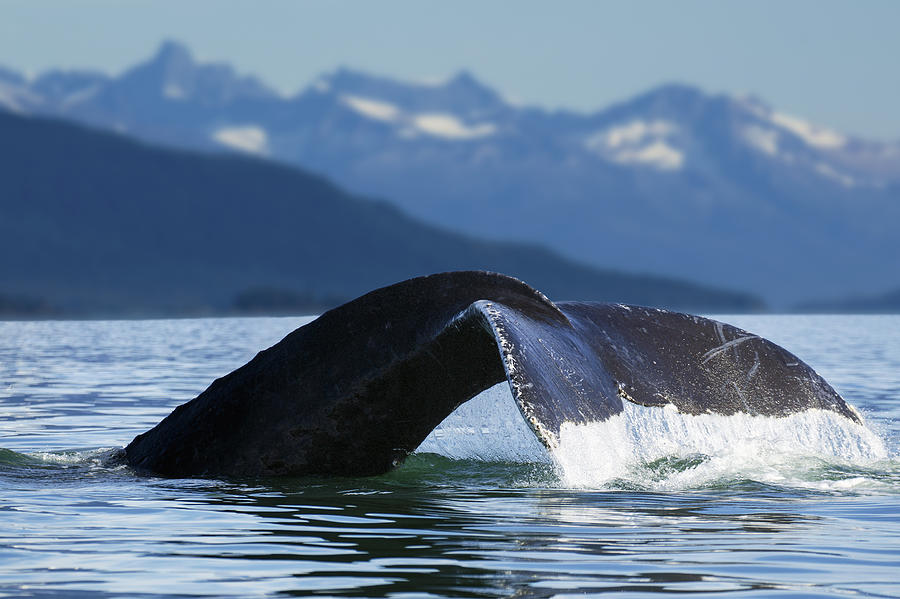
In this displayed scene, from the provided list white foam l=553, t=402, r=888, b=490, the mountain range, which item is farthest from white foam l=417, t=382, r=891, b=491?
the mountain range

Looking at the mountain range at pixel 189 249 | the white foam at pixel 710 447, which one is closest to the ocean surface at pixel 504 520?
the white foam at pixel 710 447

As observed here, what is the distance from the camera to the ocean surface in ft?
19.3

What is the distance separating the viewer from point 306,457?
7840 millimetres

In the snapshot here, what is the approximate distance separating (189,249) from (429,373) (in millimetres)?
180417

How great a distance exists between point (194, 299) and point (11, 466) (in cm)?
15933

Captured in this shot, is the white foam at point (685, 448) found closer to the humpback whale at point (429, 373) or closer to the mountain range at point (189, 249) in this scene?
the humpback whale at point (429, 373)

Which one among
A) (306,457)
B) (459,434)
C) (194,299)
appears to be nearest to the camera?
(306,457)

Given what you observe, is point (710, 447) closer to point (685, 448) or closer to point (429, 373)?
point (685, 448)

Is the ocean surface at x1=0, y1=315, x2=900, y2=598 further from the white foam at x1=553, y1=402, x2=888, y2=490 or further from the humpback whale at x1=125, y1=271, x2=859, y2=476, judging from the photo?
the humpback whale at x1=125, y1=271, x2=859, y2=476

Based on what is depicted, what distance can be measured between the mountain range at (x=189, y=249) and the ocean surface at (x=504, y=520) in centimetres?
14675

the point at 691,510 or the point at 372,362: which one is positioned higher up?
the point at 372,362

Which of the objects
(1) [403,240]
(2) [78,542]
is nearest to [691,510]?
(2) [78,542]

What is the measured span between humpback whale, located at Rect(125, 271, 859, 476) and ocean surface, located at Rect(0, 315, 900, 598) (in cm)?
18

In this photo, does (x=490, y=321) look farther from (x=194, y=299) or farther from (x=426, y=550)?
(x=194, y=299)
